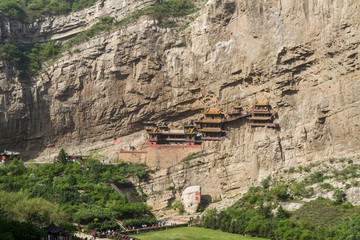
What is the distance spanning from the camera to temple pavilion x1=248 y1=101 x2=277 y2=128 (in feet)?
121

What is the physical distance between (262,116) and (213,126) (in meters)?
4.62

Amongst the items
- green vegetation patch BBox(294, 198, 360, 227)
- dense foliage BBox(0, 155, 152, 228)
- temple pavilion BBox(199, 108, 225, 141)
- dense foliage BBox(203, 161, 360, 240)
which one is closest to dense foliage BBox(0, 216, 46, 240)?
dense foliage BBox(0, 155, 152, 228)

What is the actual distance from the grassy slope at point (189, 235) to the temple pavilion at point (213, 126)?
11099 mm

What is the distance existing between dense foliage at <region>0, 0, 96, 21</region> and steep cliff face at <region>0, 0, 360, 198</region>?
9.38m

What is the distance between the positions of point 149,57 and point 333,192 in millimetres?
22554

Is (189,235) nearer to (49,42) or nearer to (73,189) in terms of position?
(73,189)

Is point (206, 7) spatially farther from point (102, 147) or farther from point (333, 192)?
point (333, 192)

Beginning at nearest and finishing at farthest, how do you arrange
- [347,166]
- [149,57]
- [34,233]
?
[34,233]
[347,166]
[149,57]

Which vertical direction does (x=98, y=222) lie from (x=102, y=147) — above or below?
below

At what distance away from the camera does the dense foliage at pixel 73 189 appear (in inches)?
1090

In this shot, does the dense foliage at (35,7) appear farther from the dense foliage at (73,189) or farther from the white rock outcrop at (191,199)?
the white rock outcrop at (191,199)

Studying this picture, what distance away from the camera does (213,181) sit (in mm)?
36469

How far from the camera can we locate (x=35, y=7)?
52.0 m

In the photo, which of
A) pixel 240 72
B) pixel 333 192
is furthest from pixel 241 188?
pixel 240 72
